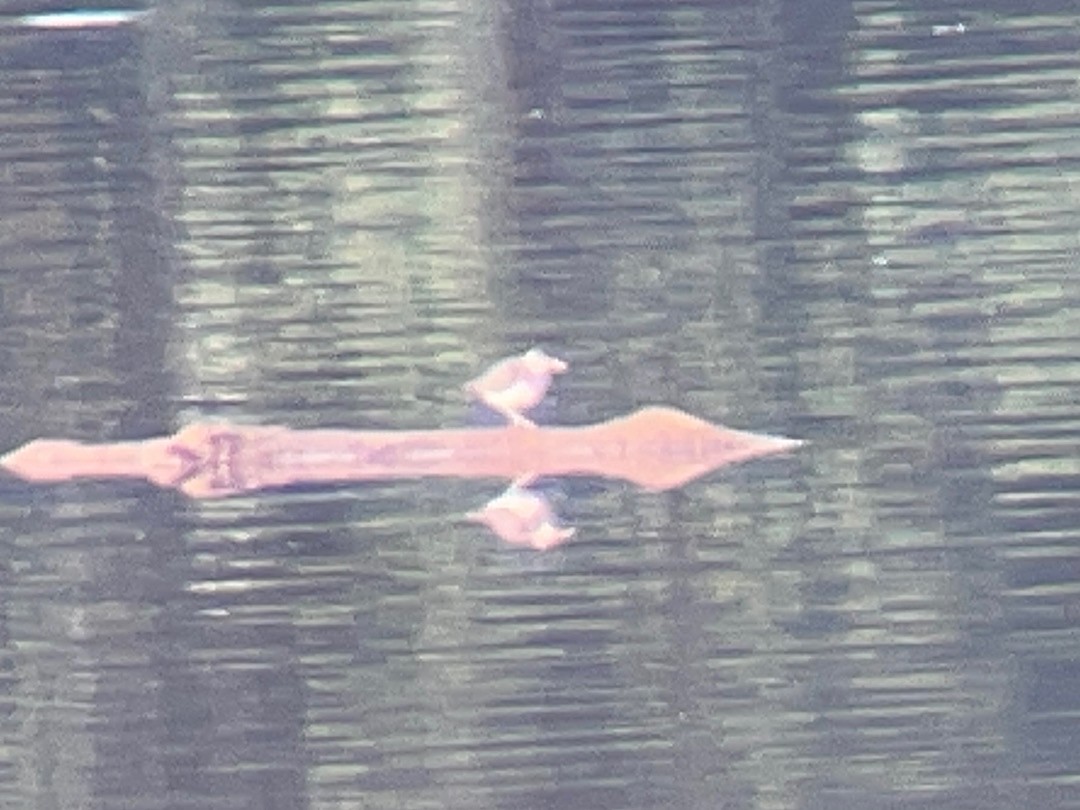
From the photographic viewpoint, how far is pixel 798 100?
0.82 meters

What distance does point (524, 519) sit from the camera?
2.77 ft

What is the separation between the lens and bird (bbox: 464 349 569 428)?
0.83m

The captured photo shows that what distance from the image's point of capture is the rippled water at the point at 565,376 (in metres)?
0.82

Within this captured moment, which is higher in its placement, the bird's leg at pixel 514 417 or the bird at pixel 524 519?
the bird's leg at pixel 514 417

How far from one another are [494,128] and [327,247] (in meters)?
0.11

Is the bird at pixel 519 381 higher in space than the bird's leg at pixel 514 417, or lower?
higher

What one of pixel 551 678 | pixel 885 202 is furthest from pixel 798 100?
pixel 551 678

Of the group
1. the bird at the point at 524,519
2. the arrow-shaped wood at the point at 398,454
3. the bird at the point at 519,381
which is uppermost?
the bird at the point at 519,381

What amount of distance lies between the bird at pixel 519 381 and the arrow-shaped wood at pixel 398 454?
1cm

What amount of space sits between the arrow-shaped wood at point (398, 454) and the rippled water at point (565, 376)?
0.4 inches

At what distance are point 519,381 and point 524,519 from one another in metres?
0.08

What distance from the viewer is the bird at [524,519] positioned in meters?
0.84

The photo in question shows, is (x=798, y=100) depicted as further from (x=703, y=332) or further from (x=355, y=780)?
(x=355, y=780)

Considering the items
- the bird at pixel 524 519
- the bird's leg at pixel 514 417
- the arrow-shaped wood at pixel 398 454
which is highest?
the bird's leg at pixel 514 417
